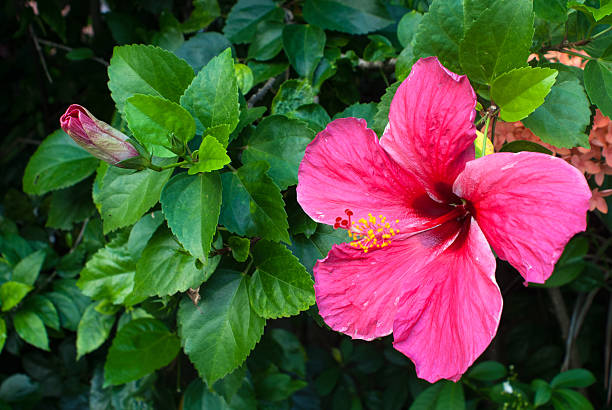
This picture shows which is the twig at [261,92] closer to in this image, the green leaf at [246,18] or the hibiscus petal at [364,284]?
the green leaf at [246,18]

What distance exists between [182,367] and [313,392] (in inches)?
23.3

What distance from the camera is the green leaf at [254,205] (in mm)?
749

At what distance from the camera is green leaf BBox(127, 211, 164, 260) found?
0.91 meters

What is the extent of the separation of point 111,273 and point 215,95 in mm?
516

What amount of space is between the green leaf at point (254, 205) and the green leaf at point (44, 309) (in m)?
0.86

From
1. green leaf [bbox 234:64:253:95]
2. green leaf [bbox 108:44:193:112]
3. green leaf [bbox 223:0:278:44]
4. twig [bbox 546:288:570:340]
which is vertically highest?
green leaf [bbox 108:44:193:112]

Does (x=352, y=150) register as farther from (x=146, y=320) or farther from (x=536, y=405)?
(x=536, y=405)

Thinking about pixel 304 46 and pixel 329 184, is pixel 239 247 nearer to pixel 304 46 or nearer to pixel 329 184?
pixel 329 184

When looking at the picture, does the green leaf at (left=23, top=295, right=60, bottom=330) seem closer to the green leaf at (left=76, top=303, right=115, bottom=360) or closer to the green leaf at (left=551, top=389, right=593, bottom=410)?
the green leaf at (left=76, top=303, right=115, bottom=360)

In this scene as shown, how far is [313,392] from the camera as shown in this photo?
1.89m

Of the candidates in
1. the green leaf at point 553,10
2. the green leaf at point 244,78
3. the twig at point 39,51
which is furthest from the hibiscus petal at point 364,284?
the twig at point 39,51

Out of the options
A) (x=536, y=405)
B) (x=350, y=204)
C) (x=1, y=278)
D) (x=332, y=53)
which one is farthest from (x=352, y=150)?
(x=1, y=278)

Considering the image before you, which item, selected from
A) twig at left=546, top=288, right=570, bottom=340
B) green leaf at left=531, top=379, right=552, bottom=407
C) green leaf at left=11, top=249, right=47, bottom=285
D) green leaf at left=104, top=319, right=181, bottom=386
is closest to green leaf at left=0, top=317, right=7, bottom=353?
green leaf at left=11, top=249, right=47, bottom=285

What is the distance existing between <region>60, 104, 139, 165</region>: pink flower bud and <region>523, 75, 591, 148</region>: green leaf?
1.87ft
